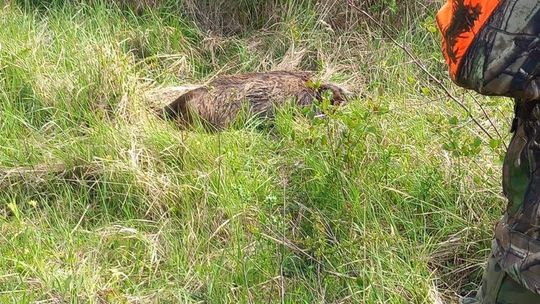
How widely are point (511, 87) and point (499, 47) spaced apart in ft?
0.28

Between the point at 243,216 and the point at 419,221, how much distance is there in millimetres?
740

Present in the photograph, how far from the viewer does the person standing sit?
165 centimetres

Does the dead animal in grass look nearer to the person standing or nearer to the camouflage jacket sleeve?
the person standing

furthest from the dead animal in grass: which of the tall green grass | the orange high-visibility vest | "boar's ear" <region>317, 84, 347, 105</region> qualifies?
the orange high-visibility vest

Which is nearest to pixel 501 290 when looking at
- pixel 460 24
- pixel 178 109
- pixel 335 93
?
pixel 460 24

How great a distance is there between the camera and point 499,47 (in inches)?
65.7

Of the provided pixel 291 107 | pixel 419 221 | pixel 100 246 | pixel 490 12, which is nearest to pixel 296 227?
pixel 419 221

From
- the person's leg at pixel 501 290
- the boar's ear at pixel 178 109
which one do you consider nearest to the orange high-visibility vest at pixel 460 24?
the person's leg at pixel 501 290

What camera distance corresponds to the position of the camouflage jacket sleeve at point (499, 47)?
1640mm

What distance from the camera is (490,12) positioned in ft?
5.51

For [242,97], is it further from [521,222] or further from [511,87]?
[511,87]

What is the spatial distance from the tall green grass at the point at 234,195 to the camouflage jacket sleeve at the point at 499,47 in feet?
4.62

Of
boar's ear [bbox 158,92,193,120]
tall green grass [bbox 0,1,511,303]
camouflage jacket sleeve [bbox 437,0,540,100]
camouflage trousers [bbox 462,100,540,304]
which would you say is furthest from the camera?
boar's ear [bbox 158,92,193,120]

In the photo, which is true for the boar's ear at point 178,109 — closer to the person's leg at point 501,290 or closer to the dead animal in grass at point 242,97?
the dead animal in grass at point 242,97
